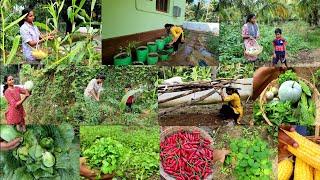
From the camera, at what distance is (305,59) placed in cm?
543

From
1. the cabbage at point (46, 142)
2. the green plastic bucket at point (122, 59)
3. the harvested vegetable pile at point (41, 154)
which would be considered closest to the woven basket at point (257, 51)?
the green plastic bucket at point (122, 59)

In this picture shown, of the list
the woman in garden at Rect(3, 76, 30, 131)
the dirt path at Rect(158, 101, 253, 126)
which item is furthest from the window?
the woman in garden at Rect(3, 76, 30, 131)

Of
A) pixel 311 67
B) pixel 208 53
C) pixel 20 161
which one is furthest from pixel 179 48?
pixel 20 161

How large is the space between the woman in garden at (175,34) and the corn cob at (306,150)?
0.91 meters

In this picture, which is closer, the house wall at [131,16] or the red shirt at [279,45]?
the house wall at [131,16]

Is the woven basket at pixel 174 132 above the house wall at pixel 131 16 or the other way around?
the other way around

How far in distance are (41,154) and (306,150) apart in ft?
5.63

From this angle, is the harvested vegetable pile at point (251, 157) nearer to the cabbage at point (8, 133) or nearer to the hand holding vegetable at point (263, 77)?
the hand holding vegetable at point (263, 77)

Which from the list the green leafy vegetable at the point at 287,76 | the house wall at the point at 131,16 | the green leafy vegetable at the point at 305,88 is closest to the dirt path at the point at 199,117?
the green leafy vegetable at the point at 287,76

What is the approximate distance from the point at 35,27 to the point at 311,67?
71.0 inches

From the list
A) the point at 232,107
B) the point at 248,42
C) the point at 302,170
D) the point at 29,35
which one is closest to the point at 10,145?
the point at 29,35

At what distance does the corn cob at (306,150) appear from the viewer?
5402mm

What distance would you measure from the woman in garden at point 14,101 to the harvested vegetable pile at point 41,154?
6 cm

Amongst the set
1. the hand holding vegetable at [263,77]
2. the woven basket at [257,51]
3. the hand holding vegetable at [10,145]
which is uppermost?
the woven basket at [257,51]
